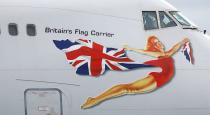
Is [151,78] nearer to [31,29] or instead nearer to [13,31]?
[31,29]

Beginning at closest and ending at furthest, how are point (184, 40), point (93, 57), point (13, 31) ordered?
point (13, 31) < point (93, 57) < point (184, 40)

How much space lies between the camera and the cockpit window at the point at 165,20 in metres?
14.0

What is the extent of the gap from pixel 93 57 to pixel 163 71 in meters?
2.10

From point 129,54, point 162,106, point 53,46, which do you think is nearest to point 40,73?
point 53,46

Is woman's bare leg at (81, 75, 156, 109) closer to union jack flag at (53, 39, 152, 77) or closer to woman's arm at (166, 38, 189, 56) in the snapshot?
union jack flag at (53, 39, 152, 77)

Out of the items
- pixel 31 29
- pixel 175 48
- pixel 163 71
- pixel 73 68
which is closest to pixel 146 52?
pixel 163 71

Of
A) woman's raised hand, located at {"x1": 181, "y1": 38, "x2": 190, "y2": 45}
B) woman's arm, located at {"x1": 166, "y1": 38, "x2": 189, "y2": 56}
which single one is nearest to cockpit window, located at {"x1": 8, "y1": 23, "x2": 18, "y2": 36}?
woman's arm, located at {"x1": 166, "y1": 38, "x2": 189, "y2": 56}

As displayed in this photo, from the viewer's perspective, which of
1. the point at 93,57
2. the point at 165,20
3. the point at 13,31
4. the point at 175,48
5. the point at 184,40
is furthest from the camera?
the point at 165,20

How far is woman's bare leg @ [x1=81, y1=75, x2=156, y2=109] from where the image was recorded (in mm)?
13294

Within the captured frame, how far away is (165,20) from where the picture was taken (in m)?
14.1

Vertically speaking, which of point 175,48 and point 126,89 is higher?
point 175,48

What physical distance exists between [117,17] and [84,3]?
1069 mm

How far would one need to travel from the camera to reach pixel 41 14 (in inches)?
525

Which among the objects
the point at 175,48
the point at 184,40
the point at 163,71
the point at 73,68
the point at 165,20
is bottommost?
the point at 163,71
